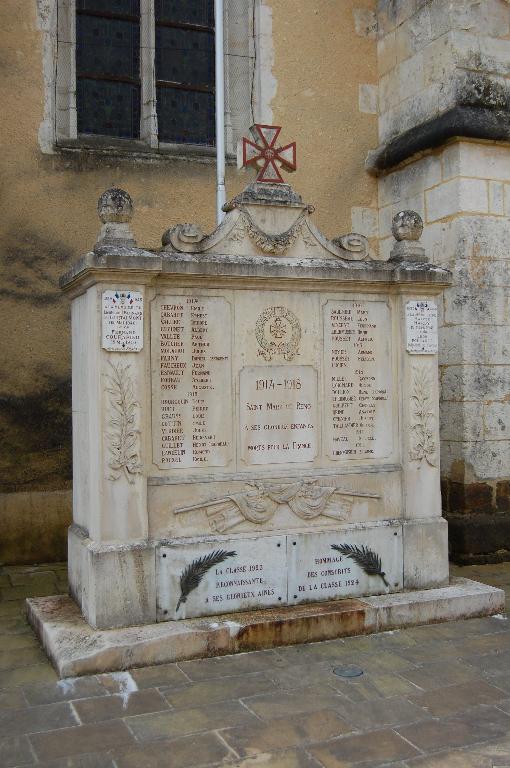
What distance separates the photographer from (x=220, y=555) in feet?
16.9

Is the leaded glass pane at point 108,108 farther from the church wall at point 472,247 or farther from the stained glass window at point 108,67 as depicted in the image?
the church wall at point 472,247

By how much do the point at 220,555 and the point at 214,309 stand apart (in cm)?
169

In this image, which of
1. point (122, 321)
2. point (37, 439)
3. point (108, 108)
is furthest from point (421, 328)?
point (108, 108)

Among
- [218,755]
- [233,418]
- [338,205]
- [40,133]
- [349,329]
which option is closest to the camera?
[218,755]

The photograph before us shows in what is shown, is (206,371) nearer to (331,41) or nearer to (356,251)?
(356,251)

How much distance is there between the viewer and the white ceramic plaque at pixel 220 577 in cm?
504

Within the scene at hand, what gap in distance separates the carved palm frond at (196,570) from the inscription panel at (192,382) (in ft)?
2.01

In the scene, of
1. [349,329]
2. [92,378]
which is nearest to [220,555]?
[92,378]

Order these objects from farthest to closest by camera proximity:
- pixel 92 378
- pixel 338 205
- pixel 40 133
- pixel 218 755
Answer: pixel 338 205, pixel 40 133, pixel 92 378, pixel 218 755

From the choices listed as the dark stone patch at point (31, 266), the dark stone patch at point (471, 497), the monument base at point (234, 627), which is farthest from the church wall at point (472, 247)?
the dark stone patch at point (31, 266)

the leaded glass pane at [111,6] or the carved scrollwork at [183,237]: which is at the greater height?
the leaded glass pane at [111,6]

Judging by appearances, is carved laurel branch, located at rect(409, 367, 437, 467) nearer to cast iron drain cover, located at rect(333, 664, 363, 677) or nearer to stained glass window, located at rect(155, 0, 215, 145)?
cast iron drain cover, located at rect(333, 664, 363, 677)

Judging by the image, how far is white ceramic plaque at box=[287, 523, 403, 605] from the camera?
538cm

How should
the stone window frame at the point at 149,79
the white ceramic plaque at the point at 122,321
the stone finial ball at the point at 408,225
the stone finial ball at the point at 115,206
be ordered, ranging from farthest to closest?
the stone window frame at the point at 149,79
the stone finial ball at the point at 408,225
the stone finial ball at the point at 115,206
the white ceramic plaque at the point at 122,321
